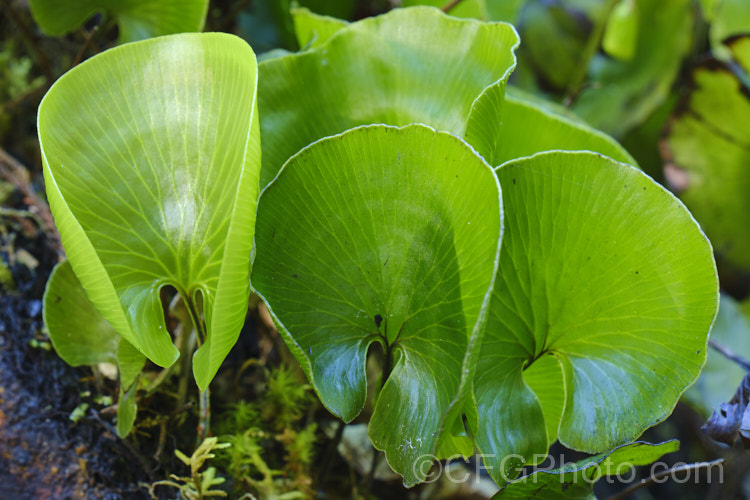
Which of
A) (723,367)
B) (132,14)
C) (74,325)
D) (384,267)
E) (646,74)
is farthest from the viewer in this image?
(646,74)

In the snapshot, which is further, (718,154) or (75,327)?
(718,154)

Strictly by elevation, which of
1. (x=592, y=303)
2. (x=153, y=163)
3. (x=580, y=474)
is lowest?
(x=580, y=474)

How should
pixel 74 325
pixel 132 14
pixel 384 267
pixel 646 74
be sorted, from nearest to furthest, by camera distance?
1. pixel 384 267
2. pixel 74 325
3. pixel 132 14
4. pixel 646 74

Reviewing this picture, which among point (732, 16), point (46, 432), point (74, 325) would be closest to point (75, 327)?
point (74, 325)

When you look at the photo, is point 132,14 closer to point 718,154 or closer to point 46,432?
point 46,432

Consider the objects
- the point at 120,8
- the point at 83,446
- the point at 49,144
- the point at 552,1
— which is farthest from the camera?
the point at 552,1

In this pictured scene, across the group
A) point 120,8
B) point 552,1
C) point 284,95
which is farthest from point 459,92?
point 552,1

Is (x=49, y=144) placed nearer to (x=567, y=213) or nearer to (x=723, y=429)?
(x=567, y=213)

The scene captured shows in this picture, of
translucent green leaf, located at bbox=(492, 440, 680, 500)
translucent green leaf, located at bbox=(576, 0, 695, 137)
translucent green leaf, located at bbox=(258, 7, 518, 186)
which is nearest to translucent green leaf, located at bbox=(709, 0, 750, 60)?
translucent green leaf, located at bbox=(576, 0, 695, 137)
